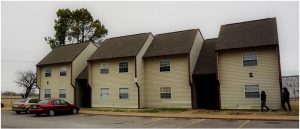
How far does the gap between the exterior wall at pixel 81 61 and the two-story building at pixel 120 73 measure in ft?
7.76

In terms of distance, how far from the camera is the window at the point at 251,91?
950 inches

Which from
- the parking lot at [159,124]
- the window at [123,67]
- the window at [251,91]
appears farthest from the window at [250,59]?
the window at [123,67]

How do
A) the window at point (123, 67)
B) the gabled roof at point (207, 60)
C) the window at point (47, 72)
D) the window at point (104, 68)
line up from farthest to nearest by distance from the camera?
1. the window at point (47, 72)
2. the window at point (104, 68)
3. the window at point (123, 67)
4. the gabled roof at point (207, 60)

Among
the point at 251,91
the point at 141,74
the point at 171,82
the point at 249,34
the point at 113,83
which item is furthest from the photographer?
the point at 113,83

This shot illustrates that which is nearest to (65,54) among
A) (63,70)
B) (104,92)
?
(63,70)

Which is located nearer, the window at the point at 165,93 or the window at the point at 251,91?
the window at the point at 251,91

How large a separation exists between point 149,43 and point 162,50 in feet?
9.37

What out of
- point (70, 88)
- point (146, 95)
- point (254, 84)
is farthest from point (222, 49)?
point (70, 88)

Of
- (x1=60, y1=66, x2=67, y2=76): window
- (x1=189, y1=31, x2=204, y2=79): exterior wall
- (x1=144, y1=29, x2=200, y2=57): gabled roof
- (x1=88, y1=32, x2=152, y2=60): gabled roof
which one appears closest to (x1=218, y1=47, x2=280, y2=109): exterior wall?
(x1=189, y1=31, x2=204, y2=79): exterior wall

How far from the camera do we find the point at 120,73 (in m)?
30.2

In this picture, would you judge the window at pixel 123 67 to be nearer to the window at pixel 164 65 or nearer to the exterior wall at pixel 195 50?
the window at pixel 164 65

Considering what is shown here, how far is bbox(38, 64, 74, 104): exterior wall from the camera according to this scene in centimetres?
3400

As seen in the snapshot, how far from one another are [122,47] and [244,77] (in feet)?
41.4

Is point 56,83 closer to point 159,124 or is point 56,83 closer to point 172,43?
point 172,43
